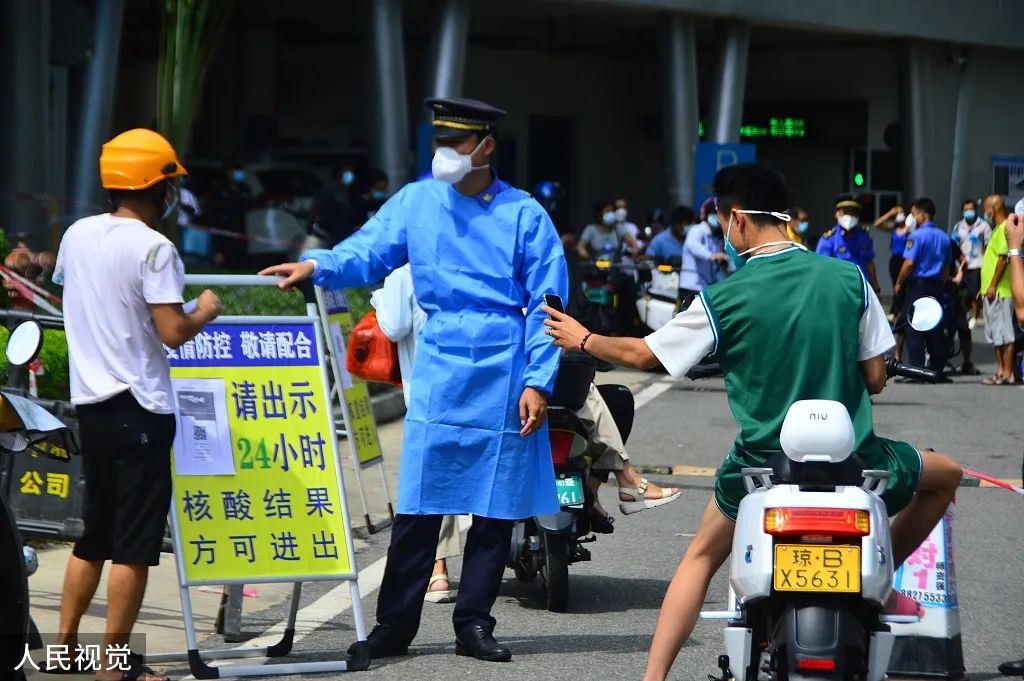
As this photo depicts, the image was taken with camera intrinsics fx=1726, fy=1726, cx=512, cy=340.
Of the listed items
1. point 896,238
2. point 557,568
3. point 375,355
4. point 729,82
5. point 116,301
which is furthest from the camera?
point 729,82

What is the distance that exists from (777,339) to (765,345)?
4cm

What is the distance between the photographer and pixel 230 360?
6.16 meters

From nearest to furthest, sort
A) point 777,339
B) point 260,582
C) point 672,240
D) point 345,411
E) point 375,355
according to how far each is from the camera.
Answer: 1. point 777,339
2. point 260,582
3. point 375,355
4. point 345,411
5. point 672,240

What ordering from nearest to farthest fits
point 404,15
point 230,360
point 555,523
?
point 230,360, point 555,523, point 404,15

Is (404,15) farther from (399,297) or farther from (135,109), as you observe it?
(399,297)

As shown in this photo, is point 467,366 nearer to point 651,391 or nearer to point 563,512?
point 563,512

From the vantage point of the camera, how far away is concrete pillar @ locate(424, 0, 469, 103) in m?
25.9

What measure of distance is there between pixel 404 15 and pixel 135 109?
20.2ft

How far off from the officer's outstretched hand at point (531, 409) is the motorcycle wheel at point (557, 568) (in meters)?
0.90

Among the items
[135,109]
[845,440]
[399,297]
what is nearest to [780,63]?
[135,109]

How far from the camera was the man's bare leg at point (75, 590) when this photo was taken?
555 cm

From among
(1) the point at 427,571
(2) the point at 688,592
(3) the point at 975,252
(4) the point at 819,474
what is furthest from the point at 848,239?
(4) the point at 819,474

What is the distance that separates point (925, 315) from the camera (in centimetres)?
531

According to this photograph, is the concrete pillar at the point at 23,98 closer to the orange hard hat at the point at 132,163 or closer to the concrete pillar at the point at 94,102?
the concrete pillar at the point at 94,102
